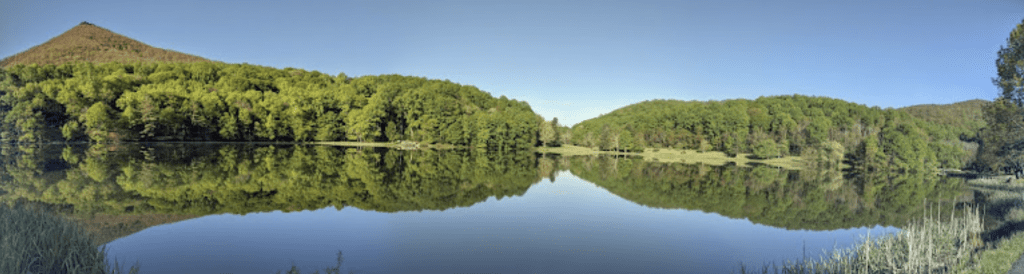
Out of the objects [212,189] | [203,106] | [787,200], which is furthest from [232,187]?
[203,106]

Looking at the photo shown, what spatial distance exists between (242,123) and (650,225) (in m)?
62.3

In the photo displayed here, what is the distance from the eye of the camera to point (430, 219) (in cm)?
1405

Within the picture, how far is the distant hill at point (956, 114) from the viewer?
268ft

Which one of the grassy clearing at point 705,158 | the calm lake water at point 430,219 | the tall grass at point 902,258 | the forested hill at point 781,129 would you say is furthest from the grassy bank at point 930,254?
the forested hill at point 781,129

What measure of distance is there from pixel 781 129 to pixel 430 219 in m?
93.9

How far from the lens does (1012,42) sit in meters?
20.0

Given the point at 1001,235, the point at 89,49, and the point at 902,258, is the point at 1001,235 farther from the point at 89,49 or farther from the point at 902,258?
the point at 89,49

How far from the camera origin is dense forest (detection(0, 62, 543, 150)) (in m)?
49.9

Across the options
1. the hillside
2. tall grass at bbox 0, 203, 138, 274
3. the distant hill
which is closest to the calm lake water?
tall grass at bbox 0, 203, 138, 274

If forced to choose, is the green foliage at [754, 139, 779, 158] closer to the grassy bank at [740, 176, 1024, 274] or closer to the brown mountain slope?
the grassy bank at [740, 176, 1024, 274]

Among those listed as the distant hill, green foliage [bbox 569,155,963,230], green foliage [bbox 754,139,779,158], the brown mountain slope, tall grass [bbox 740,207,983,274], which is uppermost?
the brown mountain slope

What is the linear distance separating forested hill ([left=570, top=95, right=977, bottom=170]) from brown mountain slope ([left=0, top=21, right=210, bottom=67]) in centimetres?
9306

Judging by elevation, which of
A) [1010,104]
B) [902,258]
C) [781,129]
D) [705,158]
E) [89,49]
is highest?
[89,49]

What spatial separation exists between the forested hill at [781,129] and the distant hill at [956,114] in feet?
3.82
